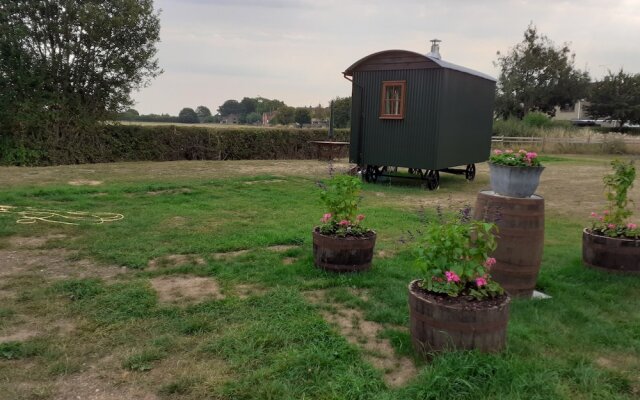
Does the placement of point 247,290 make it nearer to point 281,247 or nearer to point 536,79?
point 281,247

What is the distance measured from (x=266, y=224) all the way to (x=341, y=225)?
2162mm

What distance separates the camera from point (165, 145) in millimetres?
17547

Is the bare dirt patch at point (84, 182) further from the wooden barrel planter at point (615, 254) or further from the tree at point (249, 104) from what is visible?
the tree at point (249, 104)

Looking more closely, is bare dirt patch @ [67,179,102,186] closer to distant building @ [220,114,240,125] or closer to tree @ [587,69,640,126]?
distant building @ [220,114,240,125]

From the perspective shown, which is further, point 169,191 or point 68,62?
point 68,62

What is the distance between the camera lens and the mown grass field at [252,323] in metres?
2.41

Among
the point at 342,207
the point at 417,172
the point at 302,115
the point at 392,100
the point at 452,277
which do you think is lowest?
the point at 417,172

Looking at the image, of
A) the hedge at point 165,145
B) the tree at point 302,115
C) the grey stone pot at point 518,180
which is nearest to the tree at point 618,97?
the tree at point 302,115

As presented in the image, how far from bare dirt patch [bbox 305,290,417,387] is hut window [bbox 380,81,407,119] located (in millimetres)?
7852

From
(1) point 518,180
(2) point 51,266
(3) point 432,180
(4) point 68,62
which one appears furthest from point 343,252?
(4) point 68,62

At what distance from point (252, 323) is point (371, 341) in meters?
0.79

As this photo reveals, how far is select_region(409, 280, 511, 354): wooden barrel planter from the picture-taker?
2.52 metres

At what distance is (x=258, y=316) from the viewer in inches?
128

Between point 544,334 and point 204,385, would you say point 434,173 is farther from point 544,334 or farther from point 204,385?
point 204,385
